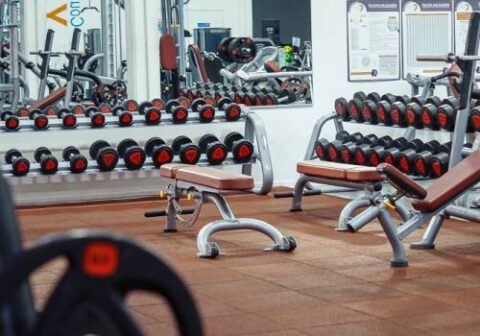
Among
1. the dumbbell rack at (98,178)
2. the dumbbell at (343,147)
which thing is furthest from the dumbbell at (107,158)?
the dumbbell at (343,147)

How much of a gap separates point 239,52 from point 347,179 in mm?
3806

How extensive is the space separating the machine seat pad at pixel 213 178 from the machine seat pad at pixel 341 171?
0.64 metres

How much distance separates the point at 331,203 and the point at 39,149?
2.01 meters

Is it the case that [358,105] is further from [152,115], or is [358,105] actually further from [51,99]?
[51,99]

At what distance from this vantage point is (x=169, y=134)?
7047 mm

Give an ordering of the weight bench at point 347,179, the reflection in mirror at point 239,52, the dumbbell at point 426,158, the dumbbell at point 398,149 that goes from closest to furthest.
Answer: the weight bench at point 347,179, the dumbbell at point 426,158, the dumbbell at point 398,149, the reflection in mirror at point 239,52

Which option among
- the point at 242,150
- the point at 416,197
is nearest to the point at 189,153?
the point at 242,150

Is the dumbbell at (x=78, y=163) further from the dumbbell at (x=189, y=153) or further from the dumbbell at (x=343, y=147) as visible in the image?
the dumbbell at (x=343, y=147)

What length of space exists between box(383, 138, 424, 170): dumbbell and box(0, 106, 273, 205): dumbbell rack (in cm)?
89

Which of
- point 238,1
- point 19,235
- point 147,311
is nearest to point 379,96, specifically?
point 147,311

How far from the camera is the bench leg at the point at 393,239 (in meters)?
4.27

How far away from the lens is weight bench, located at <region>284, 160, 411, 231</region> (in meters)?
4.92

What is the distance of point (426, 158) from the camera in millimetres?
5586

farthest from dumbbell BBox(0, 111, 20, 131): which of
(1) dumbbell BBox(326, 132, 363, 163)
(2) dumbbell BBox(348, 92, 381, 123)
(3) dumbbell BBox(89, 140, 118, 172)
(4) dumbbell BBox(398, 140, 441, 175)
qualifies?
(4) dumbbell BBox(398, 140, 441, 175)
